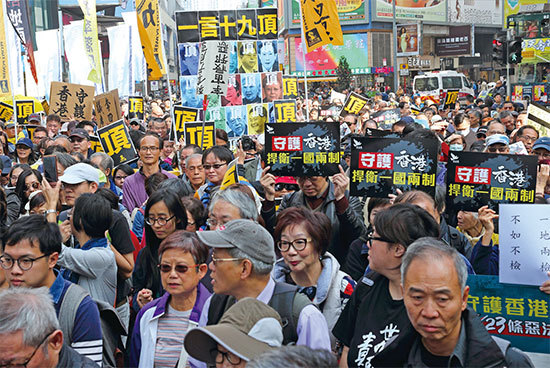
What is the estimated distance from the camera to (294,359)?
209 cm

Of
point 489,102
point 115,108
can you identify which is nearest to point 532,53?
point 489,102

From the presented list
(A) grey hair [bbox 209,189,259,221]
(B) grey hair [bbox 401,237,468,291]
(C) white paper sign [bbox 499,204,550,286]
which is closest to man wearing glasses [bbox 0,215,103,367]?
(A) grey hair [bbox 209,189,259,221]

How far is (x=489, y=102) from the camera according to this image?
21156 millimetres

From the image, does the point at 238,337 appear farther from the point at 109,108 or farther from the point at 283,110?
the point at 283,110

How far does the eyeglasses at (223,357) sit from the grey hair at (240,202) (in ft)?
6.47

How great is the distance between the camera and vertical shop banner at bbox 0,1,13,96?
13869 millimetres

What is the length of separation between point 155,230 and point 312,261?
4.23 feet

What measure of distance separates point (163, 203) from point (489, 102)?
58.8 feet

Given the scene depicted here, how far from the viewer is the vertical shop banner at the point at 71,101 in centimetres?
1349

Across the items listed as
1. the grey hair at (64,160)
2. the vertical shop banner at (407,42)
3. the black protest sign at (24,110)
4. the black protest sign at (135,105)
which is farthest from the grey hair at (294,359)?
the vertical shop banner at (407,42)

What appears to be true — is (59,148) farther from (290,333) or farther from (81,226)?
(290,333)

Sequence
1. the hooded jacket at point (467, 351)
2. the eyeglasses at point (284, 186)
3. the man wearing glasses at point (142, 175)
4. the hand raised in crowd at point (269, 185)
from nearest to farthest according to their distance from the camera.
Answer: the hooded jacket at point (467, 351) < the hand raised in crowd at point (269, 185) < the eyeglasses at point (284, 186) < the man wearing glasses at point (142, 175)

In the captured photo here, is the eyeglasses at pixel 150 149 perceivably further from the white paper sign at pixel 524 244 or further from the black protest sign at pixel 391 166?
the white paper sign at pixel 524 244

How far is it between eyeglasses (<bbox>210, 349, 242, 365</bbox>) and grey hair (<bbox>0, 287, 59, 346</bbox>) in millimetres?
715
